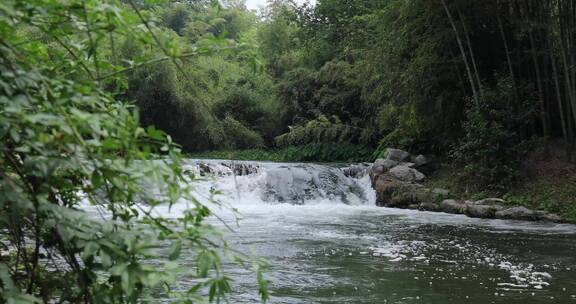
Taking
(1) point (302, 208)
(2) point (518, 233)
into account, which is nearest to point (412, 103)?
(1) point (302, 208)

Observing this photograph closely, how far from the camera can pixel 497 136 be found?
11.6m

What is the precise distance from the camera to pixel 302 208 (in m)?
12.3

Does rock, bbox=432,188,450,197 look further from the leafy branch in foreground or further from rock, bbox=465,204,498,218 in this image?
the leafy branch in foreground

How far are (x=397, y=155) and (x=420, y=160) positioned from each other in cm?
61

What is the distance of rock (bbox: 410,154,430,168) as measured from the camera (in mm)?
14456

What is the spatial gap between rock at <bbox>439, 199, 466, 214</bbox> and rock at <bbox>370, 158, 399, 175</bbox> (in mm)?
2636

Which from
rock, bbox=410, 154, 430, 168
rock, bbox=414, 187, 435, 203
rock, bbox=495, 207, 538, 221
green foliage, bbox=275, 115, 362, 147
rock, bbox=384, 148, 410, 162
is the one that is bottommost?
rock, bbox=495, 207, 538, 221

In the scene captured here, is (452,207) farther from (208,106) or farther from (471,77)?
(208,106)

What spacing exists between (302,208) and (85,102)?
10.9 m

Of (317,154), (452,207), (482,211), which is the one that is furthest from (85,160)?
(317,154)

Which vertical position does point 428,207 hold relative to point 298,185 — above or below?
below

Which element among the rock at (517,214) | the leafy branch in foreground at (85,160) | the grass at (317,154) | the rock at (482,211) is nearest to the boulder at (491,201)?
the rock at (482,211)

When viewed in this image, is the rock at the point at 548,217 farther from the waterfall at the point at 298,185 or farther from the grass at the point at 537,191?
the waterfall at the point at 298,185

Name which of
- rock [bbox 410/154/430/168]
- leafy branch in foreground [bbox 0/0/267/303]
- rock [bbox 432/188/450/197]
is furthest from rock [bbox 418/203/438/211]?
leafy branch in foreground [bbox 0/0/267/303]
